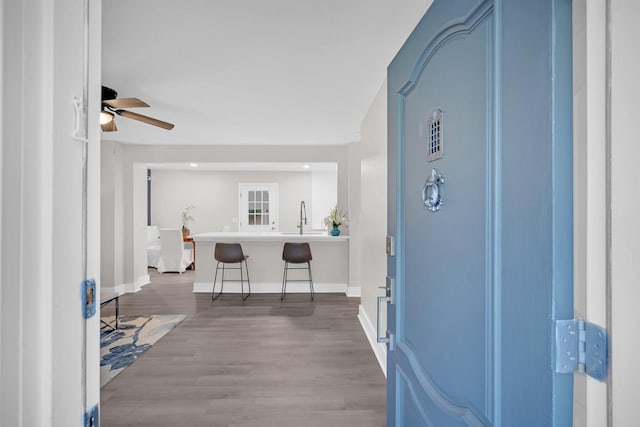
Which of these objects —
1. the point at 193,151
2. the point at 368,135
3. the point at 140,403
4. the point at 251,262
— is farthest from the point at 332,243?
the point at 140,403

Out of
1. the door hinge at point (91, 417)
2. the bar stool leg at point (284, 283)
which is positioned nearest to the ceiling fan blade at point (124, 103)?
the door hinge at point (91, 417)

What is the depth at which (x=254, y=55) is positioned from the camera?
2.32 meters

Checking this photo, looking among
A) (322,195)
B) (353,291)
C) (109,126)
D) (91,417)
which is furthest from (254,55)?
(322,195)

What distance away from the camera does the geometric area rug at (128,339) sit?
8.97ft

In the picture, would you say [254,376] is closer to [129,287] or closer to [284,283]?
[284,283]

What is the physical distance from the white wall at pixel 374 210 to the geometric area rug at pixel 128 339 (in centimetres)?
227

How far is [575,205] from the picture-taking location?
552 mm

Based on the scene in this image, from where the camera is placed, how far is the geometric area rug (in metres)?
2.73

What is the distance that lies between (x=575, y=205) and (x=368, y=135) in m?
3.10

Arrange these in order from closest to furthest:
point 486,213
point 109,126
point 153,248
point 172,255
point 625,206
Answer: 1. point 625,206
2. point 486,213
3. point 109,126
4. point 172,255
5. point 153,248

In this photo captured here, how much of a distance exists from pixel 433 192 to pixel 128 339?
3615 mm

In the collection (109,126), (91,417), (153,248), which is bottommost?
(153,248)

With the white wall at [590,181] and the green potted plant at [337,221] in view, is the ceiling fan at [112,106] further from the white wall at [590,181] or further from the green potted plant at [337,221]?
the green potted plant at [337,221]

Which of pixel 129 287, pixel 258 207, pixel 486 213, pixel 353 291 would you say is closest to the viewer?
pixel 486 213
